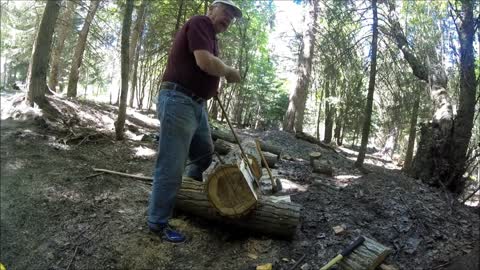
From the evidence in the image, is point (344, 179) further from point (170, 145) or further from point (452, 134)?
point (170, 145)

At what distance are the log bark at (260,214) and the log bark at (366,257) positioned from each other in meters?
0.64

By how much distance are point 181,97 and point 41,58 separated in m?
5.45

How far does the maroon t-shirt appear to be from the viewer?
3.31 m

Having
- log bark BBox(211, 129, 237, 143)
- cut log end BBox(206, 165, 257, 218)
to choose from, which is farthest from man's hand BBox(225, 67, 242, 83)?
log bark BBox(211, 129, 237, 143)

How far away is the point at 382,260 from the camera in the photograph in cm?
328

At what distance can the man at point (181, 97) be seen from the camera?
3.39 meters

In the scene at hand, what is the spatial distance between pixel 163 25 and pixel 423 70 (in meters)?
10.5

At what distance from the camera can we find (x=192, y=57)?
3436 millimetres

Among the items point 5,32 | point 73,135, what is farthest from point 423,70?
point 5,32

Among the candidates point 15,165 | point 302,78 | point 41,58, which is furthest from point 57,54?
point 15,165

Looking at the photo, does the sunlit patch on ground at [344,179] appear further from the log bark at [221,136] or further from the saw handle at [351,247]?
the saw handle at [351,247]

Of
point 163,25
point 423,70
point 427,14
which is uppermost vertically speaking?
point 427,14

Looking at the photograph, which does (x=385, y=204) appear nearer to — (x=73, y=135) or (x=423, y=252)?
(x=423, y=252)

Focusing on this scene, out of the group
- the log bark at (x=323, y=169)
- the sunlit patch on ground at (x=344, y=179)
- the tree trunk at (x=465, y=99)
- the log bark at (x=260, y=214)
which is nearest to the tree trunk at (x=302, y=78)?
the log bark at (x=323, y=169)
